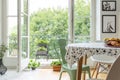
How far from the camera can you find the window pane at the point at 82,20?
A: 6.15 metres

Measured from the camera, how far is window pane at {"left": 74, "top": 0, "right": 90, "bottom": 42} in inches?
242

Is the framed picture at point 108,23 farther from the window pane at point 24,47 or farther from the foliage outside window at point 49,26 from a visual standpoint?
the window pane at point 24,47

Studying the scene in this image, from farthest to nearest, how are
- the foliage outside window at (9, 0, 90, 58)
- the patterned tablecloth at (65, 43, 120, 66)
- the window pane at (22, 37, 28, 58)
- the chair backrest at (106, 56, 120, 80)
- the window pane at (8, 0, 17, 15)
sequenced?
the foliage outside window at (9, 0, 90, 58)
the window pane at (8, 0, 17, 15)
the window pane at (22, 37, 28, 58)
the patterned tablecloth at (65, 43, 120, 66)
the chair backrest at (106, 56, 120, 80)

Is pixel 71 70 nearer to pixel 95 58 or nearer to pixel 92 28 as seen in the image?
pixel 95 58

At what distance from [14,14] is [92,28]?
2123 millimetres

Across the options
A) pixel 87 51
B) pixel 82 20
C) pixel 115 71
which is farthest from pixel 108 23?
pixel 115 71

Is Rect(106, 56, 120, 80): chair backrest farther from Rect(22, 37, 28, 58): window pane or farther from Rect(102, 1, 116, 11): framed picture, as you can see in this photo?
Rect(102, 1, 116, 11): framed picture

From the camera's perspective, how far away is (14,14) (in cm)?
599

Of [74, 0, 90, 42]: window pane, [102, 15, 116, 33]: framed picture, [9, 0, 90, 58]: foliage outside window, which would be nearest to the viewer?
[102, 15, 116, 33]: framed picture

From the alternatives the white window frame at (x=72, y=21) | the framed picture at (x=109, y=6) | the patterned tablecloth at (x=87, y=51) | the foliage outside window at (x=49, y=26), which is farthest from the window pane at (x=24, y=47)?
the patterned tablecloth at (x=87, y=51)

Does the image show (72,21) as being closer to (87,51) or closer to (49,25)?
(49,25)

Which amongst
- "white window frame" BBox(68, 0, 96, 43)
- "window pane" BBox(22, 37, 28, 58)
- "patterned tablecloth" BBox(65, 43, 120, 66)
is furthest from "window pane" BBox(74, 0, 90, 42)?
"patterned tablecloth" BBox(65, 43, 120, 66)

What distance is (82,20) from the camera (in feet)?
20.3

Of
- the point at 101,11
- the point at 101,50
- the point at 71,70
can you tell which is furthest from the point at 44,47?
the point at 101,50
